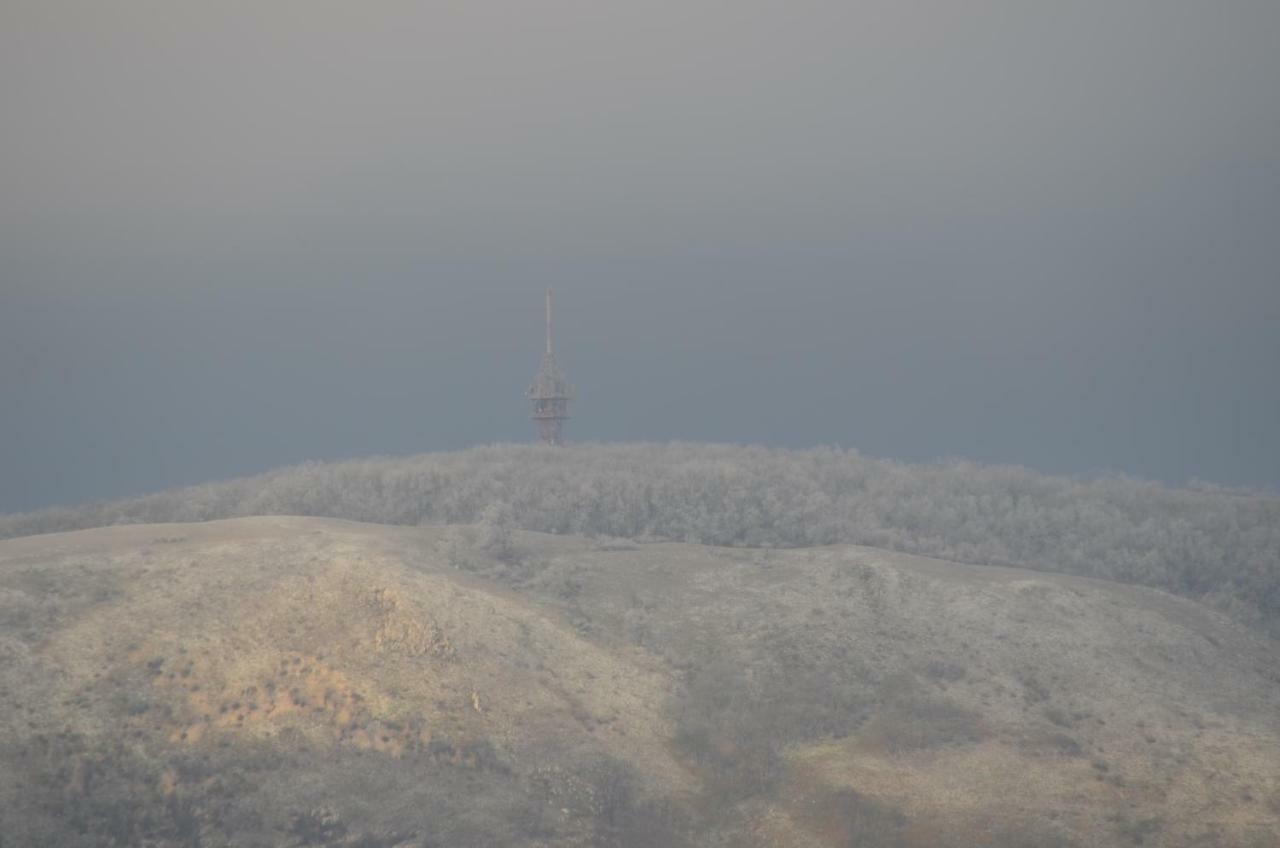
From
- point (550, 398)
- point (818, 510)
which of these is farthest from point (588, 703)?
point (550, 398)

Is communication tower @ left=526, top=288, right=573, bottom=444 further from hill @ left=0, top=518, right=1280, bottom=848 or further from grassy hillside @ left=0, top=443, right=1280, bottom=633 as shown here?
hill @ left=0, top=518, right=1280, bottom=848

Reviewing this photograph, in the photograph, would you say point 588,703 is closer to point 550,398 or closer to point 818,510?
point 818,510

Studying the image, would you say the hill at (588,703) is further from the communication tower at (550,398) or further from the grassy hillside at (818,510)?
the communication tower at (550,398)

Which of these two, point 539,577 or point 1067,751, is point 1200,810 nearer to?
point 1067,751

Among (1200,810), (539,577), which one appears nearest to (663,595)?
(539,577)

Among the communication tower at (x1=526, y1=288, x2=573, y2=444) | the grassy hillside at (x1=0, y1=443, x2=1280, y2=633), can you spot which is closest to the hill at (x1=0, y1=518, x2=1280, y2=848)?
the grassy hillside at (x1=0, y1=443, x2=1280, y2=633)
